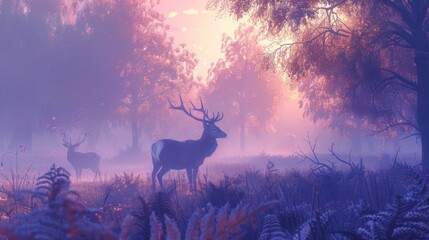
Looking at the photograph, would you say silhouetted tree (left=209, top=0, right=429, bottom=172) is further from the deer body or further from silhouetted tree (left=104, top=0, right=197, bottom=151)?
silhouetted tree (left=104, top=0, right=197, bottom=151)

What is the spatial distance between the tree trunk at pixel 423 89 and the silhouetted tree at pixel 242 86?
28.2m

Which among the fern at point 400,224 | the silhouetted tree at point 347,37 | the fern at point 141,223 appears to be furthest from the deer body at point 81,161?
the fern at point 400,224

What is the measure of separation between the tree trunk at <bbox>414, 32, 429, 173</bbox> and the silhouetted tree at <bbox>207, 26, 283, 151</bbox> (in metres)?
28.2

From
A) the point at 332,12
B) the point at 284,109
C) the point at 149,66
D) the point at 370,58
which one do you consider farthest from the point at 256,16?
the point at 284,109

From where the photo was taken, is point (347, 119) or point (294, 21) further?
point (347, 119)

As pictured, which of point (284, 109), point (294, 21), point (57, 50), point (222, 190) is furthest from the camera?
point (284, 109)

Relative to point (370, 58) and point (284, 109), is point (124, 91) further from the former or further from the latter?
point (284, 109)

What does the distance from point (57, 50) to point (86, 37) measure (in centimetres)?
224

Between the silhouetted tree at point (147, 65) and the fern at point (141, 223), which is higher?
the silhouetted tree at point (147, 65)

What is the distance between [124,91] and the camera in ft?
107

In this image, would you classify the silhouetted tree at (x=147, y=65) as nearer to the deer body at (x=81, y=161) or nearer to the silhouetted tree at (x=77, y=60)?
the silhouetted tree at (x=77, y=60)

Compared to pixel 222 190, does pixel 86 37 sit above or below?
above

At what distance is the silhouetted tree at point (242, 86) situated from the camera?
40875 millimetres

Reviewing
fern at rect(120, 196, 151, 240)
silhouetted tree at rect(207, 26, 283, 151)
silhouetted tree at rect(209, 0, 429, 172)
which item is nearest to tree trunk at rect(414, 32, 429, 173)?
silhouetted tree at rect(209, 0, 429, 172)
